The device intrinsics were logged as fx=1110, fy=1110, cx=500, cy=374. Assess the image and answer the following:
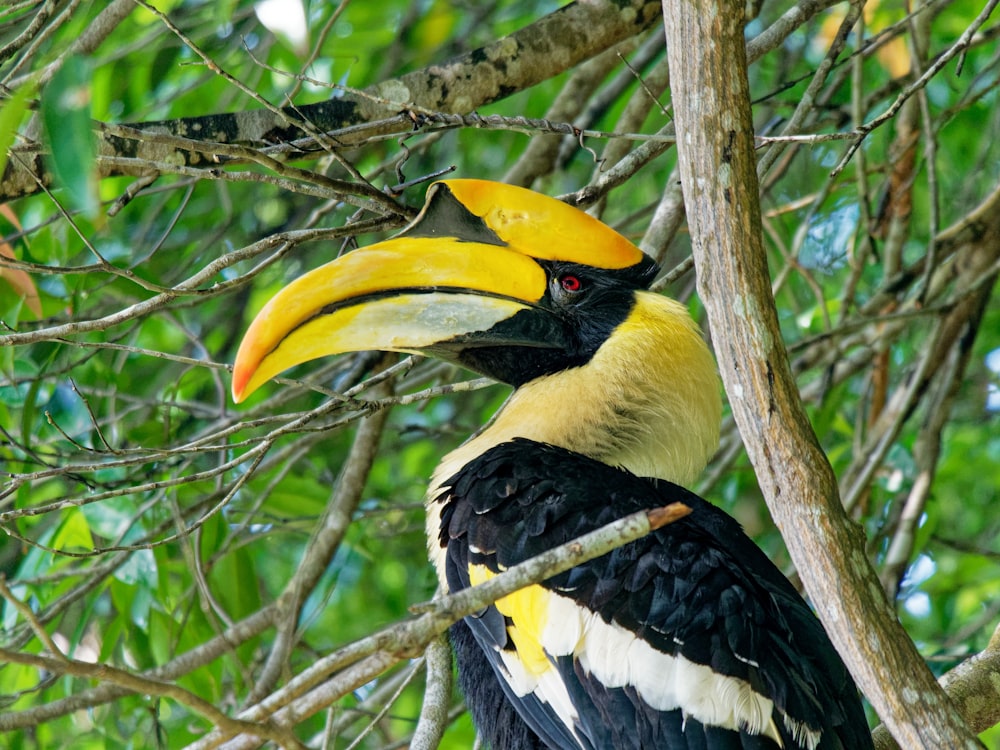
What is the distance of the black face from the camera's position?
2391 mm

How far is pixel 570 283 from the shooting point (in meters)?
2.42

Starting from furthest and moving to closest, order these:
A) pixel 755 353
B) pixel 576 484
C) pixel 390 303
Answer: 1. pixel 390 303
2. pixel 576 484
3. pixel 755 353

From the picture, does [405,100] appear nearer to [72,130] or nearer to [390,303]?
[390,303]

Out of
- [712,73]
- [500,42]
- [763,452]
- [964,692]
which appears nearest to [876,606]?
[763,452]

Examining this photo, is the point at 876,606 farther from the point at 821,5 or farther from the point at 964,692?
the point at 821,5

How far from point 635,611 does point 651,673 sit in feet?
0.35

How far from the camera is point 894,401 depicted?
3.51m

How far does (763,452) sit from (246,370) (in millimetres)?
950

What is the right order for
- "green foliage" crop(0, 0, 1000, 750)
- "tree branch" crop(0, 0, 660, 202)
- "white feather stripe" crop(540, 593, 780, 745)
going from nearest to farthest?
"white feather stripe" crop(540, 593, 780, 745)
"tree branch" crop(0, 0, 660, 202)
"green foliage" crop(0, 0, 1000, 750)

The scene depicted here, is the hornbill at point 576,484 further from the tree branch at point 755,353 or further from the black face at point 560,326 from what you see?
the tree branch at point 755,353

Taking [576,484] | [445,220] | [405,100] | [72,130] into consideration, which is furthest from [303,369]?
[72,130]

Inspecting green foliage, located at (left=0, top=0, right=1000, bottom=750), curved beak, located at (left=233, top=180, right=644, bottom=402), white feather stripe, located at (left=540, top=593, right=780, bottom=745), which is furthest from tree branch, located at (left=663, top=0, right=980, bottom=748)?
curved beak, located at (left=233, top=180, right=644, bottom=402)

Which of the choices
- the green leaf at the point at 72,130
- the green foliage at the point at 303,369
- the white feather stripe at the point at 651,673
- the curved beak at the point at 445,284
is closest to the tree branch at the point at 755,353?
the white feather stripe at the point at 651,673

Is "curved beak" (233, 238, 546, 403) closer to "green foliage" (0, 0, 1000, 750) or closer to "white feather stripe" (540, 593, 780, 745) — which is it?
"green foliage" (0, 0, 1000, 750)
